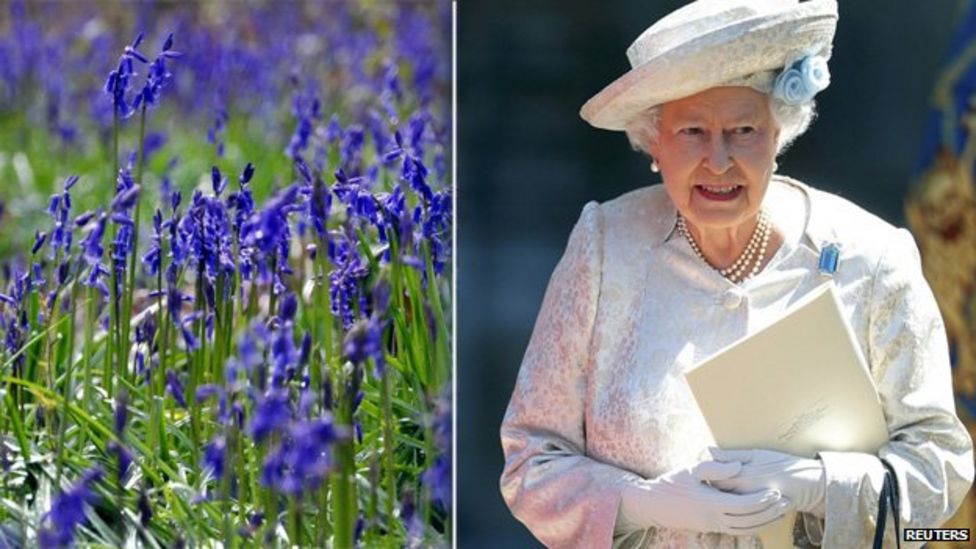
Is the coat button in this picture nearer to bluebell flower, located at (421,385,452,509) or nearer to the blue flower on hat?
the blue flower on hat

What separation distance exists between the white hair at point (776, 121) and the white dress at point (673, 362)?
0.43ft

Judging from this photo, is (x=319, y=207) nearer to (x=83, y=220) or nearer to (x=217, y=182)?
(x=217, y=182)

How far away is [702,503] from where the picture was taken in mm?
3154

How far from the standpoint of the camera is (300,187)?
3.66 metres

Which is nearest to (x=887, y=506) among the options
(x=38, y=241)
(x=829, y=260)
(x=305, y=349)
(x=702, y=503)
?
(x=702, y=503)

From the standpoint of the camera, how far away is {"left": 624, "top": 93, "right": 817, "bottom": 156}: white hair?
10.6 feet

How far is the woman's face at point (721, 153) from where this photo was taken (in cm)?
319

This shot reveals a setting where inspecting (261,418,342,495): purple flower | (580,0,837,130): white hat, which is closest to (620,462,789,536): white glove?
(261,418,342,495): purple flower

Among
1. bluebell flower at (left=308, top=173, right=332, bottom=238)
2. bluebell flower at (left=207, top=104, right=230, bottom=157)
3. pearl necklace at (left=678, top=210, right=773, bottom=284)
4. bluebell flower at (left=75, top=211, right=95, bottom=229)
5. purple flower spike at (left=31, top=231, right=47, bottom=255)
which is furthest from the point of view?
bluebell flower at (left=207, top=104, right=230, bottom=157)

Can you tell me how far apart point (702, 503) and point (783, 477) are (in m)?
0.15

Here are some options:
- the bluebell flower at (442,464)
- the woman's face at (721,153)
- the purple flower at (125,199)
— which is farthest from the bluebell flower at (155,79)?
the woman's face at (721,153)

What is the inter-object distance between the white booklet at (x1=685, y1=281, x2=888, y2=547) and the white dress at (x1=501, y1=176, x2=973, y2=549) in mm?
63

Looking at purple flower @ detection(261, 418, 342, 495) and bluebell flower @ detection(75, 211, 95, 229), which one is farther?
bluebell flower @ detection(75, 211, 95, 229)

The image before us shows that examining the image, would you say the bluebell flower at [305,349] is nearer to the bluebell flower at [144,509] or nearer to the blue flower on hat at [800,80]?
the bluebell flower at [144,509]
